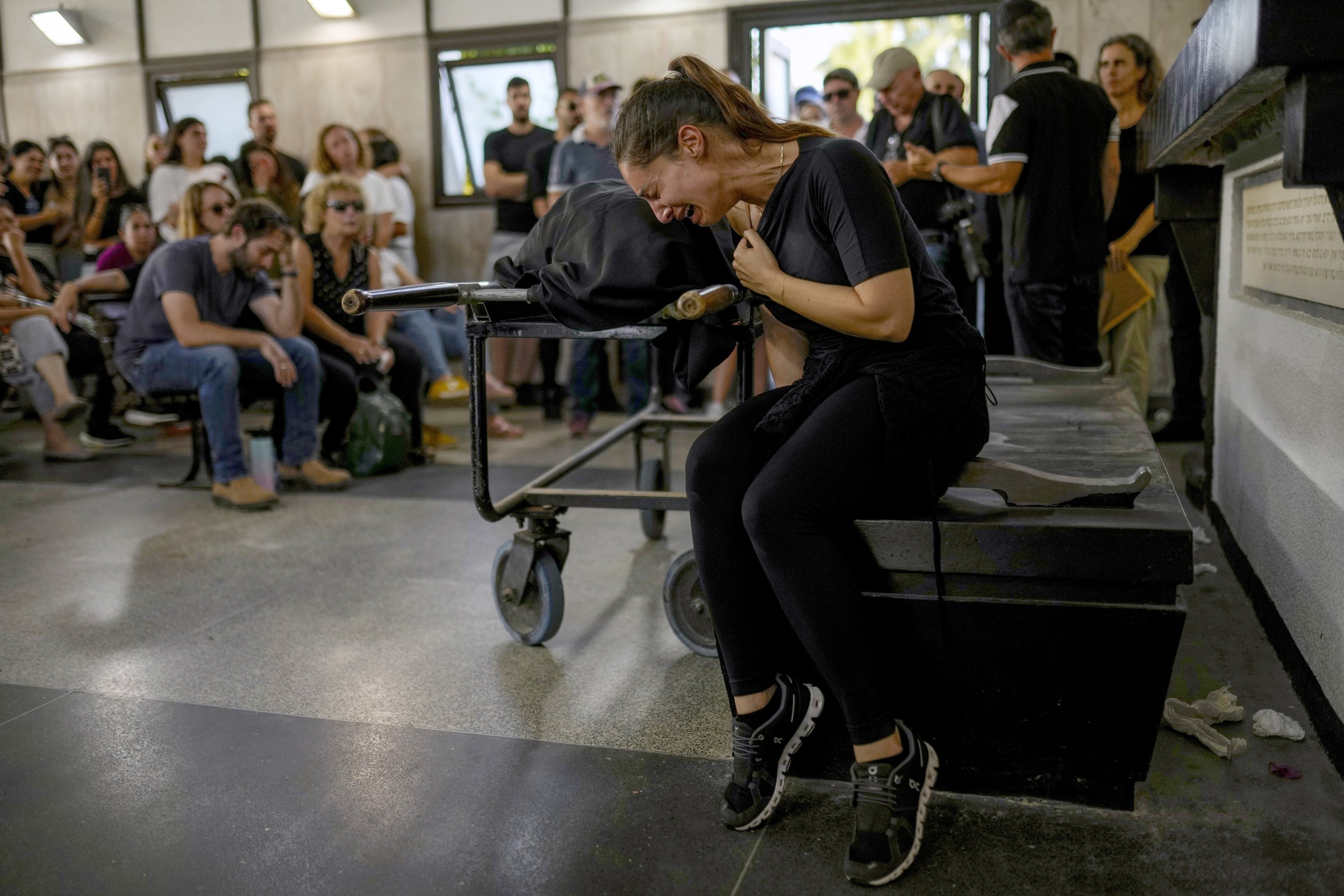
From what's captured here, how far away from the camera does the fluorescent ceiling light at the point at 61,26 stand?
9062mm

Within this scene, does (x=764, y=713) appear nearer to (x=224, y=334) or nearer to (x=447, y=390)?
(x=224, y=334)

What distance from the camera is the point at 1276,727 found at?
2393 millimetres

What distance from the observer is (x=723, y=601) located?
2084mm

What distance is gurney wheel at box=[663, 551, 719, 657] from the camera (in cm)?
294

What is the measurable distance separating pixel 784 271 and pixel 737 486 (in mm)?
386

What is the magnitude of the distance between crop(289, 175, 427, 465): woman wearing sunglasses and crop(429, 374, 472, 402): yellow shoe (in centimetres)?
88

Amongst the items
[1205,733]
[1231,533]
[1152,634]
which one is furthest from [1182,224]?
[1152,634]

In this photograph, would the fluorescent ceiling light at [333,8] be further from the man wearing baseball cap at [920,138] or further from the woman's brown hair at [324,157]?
the man wearing baseball cap at [920,138]

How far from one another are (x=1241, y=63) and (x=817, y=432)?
2.71 feet

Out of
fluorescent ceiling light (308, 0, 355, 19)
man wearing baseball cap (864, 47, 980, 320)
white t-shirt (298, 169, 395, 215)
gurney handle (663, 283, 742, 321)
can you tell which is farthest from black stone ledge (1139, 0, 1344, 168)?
fluorescent ceiling light (308, 0, 355, 19)

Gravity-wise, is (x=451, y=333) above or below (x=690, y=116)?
below

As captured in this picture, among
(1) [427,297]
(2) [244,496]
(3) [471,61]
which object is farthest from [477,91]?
(1) [427,297]

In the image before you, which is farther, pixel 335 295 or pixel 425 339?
pixel 425 339

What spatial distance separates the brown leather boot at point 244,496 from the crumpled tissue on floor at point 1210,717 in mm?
3556
